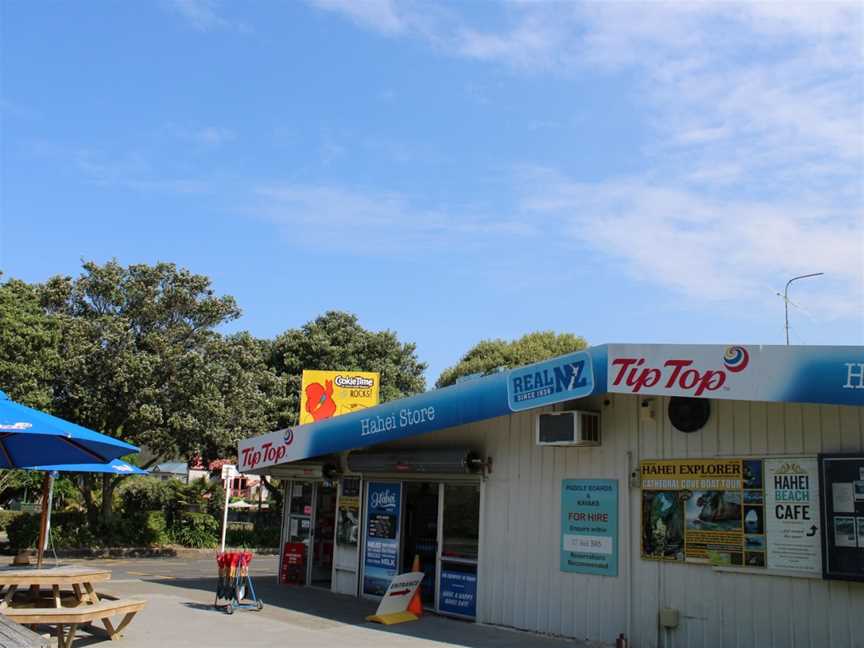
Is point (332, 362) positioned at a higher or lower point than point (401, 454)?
higher

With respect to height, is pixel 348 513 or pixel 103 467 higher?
pixel 103 467

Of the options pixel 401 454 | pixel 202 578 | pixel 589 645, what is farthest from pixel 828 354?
pixel 202 578

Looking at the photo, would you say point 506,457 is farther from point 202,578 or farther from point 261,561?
point 261,561

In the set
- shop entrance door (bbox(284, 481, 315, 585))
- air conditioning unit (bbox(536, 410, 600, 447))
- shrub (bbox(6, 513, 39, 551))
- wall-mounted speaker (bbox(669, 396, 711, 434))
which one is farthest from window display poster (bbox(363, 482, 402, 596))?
shrub (bbox(6, 513, 39, 551))

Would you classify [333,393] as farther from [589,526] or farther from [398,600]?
[589,526]

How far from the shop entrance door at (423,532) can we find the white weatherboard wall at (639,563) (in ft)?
4.34

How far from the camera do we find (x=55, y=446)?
33.6 ft

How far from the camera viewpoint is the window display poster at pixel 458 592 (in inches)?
469

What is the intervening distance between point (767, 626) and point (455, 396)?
4.76 m

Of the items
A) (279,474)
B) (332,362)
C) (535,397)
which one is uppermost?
(332,362)

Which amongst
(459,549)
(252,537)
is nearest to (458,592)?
(459,549)

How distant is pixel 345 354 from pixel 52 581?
23995 mm

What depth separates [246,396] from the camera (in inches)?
981

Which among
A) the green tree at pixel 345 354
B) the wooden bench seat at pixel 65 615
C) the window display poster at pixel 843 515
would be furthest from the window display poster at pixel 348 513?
the green tree at pixel 345 354
